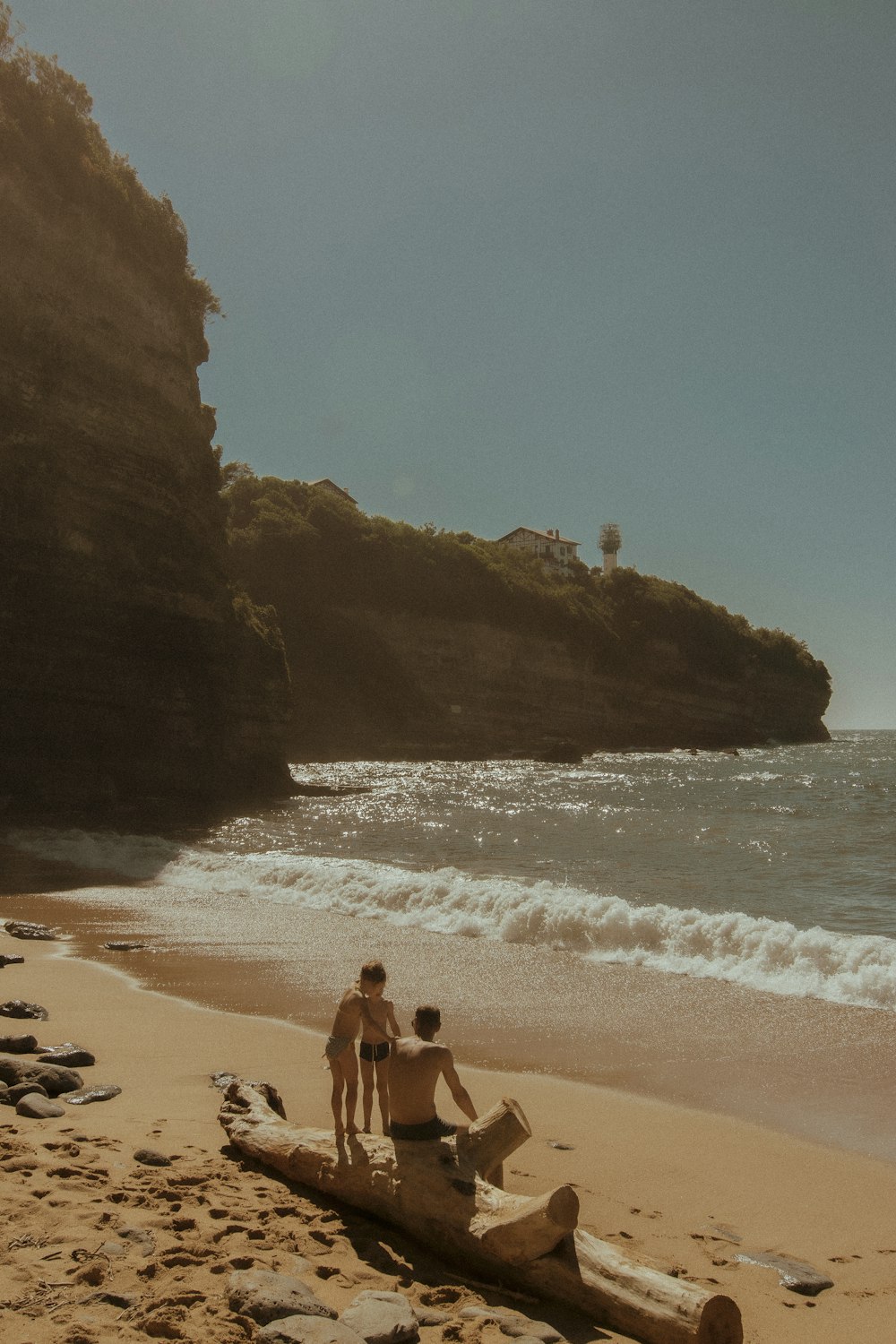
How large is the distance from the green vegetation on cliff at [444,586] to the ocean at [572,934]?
33853 mm

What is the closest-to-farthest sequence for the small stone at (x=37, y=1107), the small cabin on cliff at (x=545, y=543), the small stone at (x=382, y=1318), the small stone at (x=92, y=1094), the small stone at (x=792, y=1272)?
1. the small stone at (x=382, y=1318)
2. the small stone at (x=792, y=1272)
3. the small stone at (x=37, y=1107)
4. the small stone at (x=92, y=1094)
5. the small cabin on cliff at (x=545, y=543)

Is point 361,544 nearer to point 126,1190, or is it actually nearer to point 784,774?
point 784,774

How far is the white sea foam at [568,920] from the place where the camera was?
8984 millimetres

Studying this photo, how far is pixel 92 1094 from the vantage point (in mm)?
5566

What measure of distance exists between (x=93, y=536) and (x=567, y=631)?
51226 millimetres

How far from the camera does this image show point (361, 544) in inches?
2566

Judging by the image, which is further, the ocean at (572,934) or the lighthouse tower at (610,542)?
the lighthouse tower at (610,542)

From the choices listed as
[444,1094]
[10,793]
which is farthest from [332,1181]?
[10,793]

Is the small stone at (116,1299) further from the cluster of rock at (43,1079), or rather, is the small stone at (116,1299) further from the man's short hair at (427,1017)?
the cluster of rock at (43,1079)

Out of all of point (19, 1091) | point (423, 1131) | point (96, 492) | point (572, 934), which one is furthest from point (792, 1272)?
point (96, 492)

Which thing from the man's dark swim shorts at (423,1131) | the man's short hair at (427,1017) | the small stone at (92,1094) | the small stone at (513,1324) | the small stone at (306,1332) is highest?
the man's short hair at (427,1017)

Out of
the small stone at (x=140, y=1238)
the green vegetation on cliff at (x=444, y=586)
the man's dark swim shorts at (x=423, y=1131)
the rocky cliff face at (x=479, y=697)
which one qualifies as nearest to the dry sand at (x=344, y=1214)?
the small stone at (x=140, y=1238)

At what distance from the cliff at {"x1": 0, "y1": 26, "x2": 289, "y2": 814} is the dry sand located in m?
19.6

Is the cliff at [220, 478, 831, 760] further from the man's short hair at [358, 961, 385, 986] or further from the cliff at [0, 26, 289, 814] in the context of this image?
the man's short hair at [358, 961, 385, 986]
